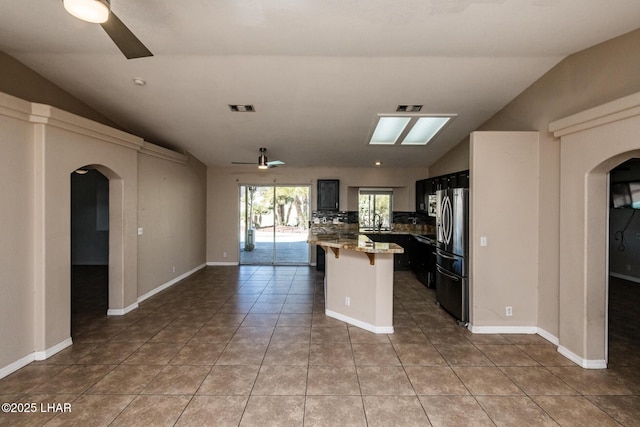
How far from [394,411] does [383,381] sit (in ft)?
1.22

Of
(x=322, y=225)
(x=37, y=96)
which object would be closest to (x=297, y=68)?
(x=37, y=96)

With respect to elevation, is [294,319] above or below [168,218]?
below

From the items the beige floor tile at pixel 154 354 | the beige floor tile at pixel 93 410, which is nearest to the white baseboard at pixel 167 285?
A: the beige floor tile at pixel 154 354

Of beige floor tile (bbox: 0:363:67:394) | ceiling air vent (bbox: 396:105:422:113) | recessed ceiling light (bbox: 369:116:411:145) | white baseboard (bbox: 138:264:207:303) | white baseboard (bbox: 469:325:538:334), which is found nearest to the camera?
beige floor tile (bbox: 0:363:67:394)

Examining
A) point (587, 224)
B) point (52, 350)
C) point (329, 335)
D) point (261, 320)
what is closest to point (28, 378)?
point (52, 350)

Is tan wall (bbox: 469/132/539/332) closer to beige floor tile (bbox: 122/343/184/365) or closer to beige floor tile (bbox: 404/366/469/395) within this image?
beige floor tile (bbox: 404/366/469/395)

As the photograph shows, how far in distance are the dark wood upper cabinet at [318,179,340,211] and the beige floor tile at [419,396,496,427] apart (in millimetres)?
5191

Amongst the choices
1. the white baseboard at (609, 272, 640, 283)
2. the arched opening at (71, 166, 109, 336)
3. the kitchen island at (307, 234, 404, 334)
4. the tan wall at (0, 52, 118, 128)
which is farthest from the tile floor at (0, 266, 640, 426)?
the white baseboard at (609, 272, 640, 283)

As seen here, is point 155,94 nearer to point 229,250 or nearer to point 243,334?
point 243,334

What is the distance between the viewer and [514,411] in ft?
7.19

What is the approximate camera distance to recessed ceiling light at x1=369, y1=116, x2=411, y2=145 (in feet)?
16.0

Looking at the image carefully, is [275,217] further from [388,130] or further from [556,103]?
[556,103]

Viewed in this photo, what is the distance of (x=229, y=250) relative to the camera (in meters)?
7.46

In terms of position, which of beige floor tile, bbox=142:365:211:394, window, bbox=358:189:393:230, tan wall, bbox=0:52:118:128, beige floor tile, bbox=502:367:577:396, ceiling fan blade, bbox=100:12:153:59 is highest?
tan wall, bbox=0:52:118:128
